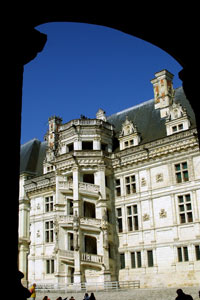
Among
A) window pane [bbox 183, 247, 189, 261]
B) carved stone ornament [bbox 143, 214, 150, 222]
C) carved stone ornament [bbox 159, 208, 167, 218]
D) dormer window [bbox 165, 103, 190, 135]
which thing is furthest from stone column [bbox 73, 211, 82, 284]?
dormer window [bbox 165, 103, 190, 135]

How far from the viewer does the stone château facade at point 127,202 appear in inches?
1064

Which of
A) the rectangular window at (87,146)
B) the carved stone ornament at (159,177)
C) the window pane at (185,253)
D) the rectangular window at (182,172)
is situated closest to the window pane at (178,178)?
the rectangular window at (182,172)

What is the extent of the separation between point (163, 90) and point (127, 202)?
10.6 meters

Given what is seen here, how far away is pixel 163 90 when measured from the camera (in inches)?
1310

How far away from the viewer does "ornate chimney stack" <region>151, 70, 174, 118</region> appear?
32719mm

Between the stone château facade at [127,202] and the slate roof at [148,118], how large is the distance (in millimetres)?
124

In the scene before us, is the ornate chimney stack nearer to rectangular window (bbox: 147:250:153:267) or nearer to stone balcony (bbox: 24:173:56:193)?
rectangular window (bbox: 147:250:153:267)

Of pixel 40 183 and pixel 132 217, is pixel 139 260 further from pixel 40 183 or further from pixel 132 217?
pixel 40 183

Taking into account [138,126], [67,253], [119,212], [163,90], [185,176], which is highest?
[163,90]

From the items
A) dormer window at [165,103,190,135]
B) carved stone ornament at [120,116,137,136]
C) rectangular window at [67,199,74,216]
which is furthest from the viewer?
carved stone ornament at [120,116,137,136]

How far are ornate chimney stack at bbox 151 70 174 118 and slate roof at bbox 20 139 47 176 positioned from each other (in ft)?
47.3

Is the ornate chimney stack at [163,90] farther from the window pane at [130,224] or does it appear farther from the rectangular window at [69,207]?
the rectangular window at [69,207]

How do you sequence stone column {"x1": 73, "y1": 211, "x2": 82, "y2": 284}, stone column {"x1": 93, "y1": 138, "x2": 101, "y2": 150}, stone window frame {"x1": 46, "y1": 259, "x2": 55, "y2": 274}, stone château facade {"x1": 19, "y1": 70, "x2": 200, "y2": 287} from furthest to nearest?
stone window frame {"x1": 46, "y1": 259, "x2": 55, "y2": 274} < stone column {"x1": 93, "y1": 138, "x2": 101, "y2": 150} < stone column {"x1": 73, "y1": 211, "x2": 82, "y2": 284} < stone château facade {"x1": 19, "y1": 70, "x2": 200, "y2": 287}

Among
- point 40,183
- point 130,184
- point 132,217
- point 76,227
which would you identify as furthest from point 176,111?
point 40,183
